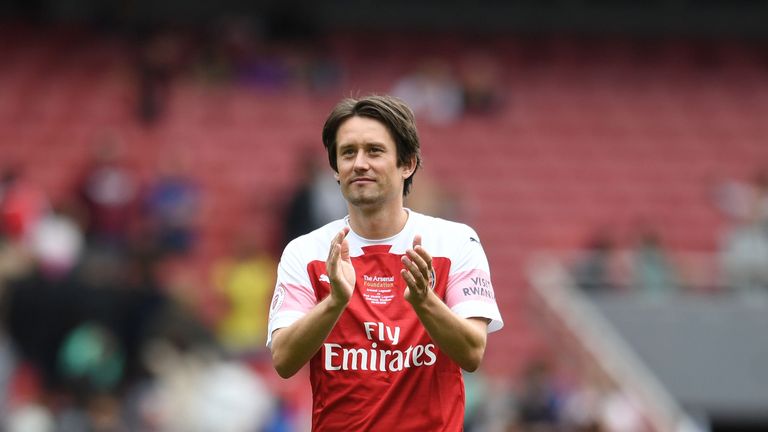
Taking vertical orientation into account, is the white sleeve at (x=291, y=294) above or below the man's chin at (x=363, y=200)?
below

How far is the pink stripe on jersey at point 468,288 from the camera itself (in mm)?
4438

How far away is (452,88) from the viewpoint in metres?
20.5

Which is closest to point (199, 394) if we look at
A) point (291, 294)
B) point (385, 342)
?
point (291, 294)

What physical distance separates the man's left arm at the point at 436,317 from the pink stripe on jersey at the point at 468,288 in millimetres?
152

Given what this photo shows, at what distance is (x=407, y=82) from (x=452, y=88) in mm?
671

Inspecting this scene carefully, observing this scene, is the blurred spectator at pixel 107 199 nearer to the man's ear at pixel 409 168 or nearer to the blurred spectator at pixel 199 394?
the blurred spectator at pixel 199 394

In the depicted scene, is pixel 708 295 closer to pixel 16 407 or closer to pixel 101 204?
pixel 101 204

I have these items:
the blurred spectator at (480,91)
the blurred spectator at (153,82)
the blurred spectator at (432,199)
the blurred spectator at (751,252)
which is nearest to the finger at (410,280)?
the blurred spectator at (432,199)

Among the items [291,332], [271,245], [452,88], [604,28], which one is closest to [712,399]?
[271,245]

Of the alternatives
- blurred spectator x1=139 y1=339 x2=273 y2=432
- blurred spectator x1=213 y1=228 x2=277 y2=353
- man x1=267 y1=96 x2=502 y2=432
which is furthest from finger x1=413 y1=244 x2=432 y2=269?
blurred spectator x1=213 y1=228 x2=277 y2=353

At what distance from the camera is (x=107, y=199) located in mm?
14500

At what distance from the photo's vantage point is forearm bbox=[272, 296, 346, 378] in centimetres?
420

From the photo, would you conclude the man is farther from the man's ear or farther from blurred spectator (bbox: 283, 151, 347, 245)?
blurred spectator (bbox: 283, 151, 347, 245)

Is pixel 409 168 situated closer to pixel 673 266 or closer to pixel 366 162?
pixel 366 162
